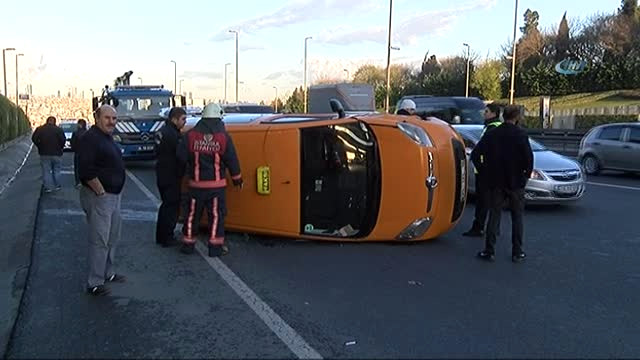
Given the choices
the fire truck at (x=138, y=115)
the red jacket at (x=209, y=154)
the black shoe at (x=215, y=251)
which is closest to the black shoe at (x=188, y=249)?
the black shoe at (x=215, y=251)

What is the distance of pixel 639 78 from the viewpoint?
188 feet

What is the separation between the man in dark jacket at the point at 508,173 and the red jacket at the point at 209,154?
2.92 m

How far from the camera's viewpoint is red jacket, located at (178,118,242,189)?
7.36 m

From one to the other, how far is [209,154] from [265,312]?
2.52 meters

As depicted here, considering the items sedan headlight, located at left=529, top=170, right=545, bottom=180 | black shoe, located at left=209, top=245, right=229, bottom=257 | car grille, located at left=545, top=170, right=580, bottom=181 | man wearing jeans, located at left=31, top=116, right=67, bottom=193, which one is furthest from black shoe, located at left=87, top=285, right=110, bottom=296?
man wearing jeans, located at left=31, top=116, right=67, bottom=193

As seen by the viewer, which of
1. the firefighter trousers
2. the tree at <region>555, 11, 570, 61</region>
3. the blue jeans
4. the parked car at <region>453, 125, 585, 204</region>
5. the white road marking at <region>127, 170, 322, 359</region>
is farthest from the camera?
the tree at <region>555, 11, 570, 61</region>

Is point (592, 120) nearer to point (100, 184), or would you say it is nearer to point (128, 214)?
point (128, 214)

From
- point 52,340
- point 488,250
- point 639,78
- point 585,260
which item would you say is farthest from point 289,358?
point 639,78

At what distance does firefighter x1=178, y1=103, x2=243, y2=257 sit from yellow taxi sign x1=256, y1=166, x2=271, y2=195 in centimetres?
67

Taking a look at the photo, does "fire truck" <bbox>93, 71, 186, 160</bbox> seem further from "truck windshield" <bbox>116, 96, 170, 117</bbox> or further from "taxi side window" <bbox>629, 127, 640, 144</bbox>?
"taxi side window" <bbox>629, 127, 640, 144</bbox>

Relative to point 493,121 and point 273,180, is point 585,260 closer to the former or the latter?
point 493,121

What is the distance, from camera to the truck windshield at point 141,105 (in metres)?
20.0

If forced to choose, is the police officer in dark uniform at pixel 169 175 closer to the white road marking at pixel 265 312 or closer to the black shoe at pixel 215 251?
the white road marking at pixel 265 312

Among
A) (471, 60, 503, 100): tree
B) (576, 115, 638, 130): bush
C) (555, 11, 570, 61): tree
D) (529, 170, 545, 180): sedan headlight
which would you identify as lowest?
(529, 170, 545, 180): sedan headlight
